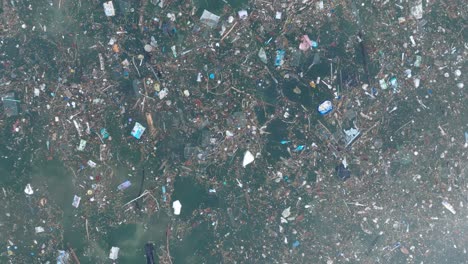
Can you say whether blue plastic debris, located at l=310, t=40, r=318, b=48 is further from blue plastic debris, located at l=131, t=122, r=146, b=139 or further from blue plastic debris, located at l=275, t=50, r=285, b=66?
blue plastic debris, located at l=131, t=122, r=146, b=139

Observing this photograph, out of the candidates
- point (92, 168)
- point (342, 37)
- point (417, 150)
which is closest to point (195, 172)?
point (92, 168)

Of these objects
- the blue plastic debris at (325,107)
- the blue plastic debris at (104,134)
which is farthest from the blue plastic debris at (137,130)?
the blue plastic debris at (325,107)

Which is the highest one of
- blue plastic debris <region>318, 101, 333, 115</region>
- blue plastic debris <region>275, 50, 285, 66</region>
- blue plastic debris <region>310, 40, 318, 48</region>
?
blue plastic debris <region>310, 40, 318, 48</region>

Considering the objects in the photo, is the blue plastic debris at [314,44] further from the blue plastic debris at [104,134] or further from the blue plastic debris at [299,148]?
the blue plastic debris at [104,134]

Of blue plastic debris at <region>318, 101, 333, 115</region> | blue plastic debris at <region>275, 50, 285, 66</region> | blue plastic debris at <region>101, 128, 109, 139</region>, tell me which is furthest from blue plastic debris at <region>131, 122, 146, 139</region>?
blue plastic debris at <region>318, 101, 333, 115</region>

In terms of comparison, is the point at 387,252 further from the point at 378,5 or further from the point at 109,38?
the point at 109,38

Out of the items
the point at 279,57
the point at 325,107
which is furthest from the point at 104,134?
the point at 325,107

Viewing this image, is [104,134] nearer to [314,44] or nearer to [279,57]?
[279,57]
